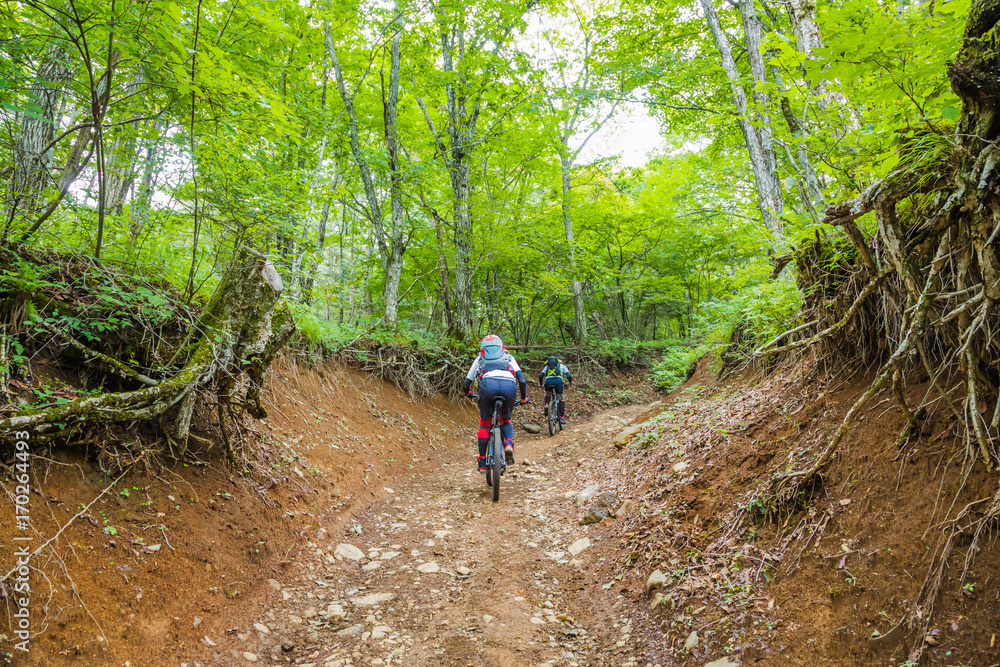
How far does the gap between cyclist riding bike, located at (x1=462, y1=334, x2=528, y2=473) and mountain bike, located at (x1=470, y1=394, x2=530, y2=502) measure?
2.2 inches

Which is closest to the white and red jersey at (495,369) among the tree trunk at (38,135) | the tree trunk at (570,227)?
the tree trunk at (38,135)

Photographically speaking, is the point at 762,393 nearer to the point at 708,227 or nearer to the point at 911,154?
the point at 911,154

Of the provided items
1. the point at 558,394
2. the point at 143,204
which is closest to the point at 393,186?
the point at 143,204

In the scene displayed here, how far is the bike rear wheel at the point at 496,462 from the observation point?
564 centimetres

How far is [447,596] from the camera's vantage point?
11.4 feet

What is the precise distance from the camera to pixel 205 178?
5129mm

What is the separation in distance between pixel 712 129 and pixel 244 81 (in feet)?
37.2

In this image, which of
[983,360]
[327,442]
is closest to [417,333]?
[327,442]

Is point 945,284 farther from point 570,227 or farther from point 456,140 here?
point 570,227

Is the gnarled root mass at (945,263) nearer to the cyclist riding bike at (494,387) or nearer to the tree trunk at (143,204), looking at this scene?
the cyclist riding bike at (494,387)

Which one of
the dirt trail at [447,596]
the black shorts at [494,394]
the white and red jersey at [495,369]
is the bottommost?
the dirt trail at [447,596]

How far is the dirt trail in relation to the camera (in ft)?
9.15

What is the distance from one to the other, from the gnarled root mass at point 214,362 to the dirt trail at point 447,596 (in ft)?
4.93

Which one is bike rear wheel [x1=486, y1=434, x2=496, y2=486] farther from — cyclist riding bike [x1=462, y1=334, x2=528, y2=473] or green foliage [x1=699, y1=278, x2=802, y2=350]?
green foliage [x1=699, y1=278, x2=802, y2=350]
